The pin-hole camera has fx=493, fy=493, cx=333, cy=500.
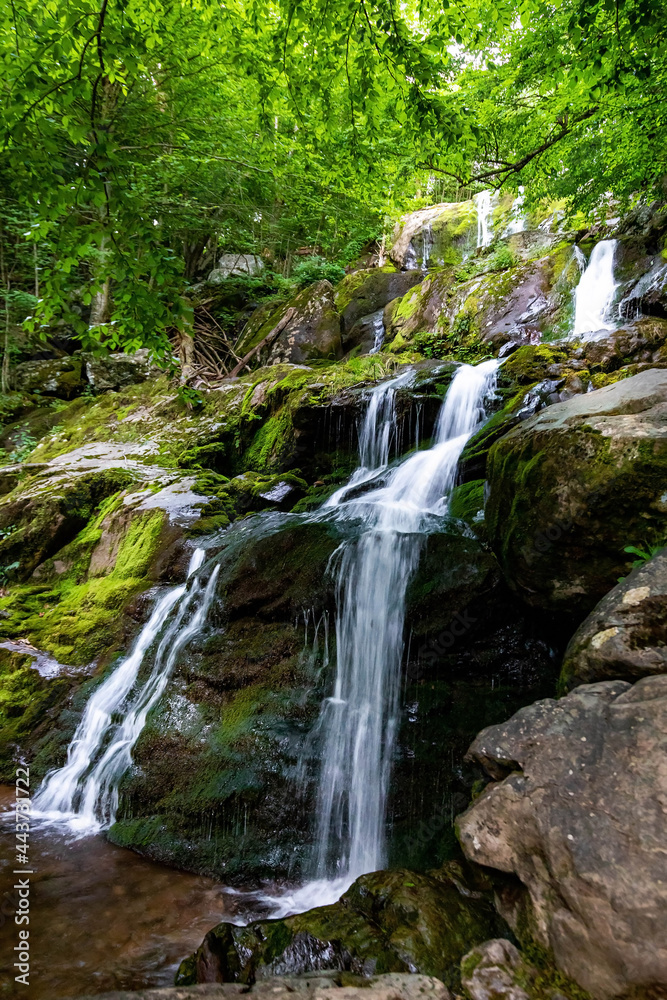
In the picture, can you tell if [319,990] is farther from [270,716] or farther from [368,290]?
[368,290]

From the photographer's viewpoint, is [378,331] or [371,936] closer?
[371,936]

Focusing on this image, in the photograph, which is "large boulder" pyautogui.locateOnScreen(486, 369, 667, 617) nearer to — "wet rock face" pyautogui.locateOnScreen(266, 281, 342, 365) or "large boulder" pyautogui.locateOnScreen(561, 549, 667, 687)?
"large boulder" pyautogui.locateOnScreen(561, 549, 667, 687)

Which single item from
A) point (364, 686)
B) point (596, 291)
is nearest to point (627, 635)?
point (364, 686)

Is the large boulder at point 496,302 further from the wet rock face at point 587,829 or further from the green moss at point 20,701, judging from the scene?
the green moss at point 20,701

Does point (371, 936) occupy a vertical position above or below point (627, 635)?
below

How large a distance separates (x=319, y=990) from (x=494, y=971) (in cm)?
63

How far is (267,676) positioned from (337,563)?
1247 mm

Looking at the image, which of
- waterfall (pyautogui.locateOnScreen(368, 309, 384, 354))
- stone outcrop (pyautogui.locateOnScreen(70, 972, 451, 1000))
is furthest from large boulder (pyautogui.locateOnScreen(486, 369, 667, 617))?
waterfall (pyautogui.locateOnScreen(368, 309, 384, 354))

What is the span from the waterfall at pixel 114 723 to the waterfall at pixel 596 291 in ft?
25.0

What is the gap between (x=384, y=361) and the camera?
32.5 feet

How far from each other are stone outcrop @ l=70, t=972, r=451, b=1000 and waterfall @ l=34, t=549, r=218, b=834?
10.5ft

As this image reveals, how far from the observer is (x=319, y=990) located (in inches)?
68.1

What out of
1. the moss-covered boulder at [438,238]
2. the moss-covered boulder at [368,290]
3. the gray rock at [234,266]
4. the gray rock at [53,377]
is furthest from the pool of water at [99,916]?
the gray rock at [234,266]

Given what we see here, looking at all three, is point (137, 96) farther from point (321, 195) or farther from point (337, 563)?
point (337, 563)
